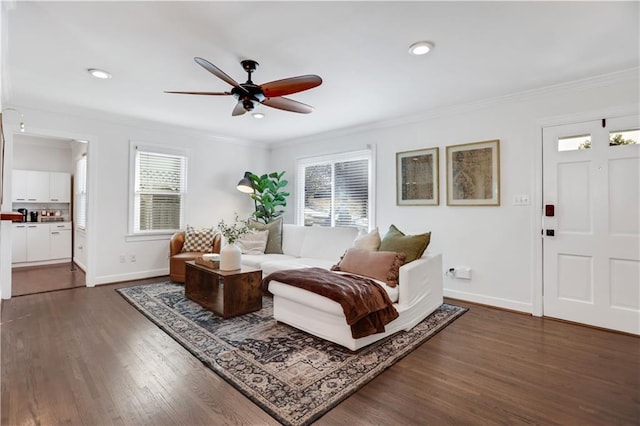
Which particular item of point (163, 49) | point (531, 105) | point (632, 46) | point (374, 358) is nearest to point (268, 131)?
point (163, 49)

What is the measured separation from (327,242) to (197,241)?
2.11 metres

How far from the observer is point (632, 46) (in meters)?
2.57

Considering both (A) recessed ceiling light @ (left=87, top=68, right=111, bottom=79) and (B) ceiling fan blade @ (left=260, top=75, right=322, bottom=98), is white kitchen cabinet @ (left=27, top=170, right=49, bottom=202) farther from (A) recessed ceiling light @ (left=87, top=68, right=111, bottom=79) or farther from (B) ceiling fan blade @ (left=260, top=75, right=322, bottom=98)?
(B) ceiling fan blade @ (left=260, top=75, right=322, bottom=98)

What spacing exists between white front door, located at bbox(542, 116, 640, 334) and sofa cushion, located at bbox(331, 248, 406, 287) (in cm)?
176

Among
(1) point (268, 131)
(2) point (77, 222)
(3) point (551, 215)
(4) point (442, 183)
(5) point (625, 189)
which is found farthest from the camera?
(2) point (77, 222)

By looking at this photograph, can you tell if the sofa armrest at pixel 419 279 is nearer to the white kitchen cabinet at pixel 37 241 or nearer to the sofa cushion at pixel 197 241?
the sofa cushion at pixel 197 241

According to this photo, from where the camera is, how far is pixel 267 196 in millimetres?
5684

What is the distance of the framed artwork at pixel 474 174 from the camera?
3.73m

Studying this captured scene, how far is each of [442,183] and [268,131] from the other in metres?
2.95

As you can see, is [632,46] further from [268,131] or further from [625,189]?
[268,131]

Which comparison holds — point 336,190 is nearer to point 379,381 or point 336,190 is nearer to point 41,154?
point 379,381

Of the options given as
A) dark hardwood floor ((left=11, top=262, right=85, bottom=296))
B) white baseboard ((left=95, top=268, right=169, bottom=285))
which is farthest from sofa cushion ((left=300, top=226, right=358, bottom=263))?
dark hardwood floor ((left=11, top=262, right=85, bottom=296))

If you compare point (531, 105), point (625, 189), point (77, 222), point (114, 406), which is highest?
point (531, 105)

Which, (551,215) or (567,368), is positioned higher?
(551,215)
